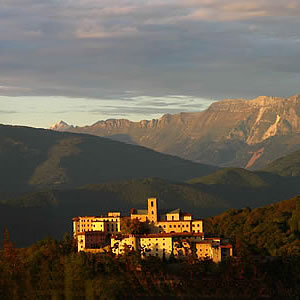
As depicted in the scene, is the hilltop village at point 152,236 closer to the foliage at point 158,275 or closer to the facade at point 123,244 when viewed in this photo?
the facade at point 123,244

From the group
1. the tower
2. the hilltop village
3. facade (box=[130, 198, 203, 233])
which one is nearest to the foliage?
the hilltop village

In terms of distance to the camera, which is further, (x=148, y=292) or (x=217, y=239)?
(x=217, y=239)

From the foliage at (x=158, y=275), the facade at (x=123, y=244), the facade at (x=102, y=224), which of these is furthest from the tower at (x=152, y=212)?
the foliage at (x=158, y=275)

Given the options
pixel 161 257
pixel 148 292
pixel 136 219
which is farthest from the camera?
pixel 136 219

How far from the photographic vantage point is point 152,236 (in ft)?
556

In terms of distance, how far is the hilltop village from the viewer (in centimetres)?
16750

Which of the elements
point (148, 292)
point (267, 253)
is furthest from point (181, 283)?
point (267, 253)

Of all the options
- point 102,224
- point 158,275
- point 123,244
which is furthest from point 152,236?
point 102,224

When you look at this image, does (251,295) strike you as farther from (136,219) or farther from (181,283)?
(136,219)

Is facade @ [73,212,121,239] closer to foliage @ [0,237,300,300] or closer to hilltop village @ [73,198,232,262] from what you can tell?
hilltop village @ [73,198,232,262]

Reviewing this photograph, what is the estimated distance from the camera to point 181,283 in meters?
158

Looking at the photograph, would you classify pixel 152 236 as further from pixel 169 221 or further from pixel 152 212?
pixel 152 212

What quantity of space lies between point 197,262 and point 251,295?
11.3 metres

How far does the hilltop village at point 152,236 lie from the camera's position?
550 ft
